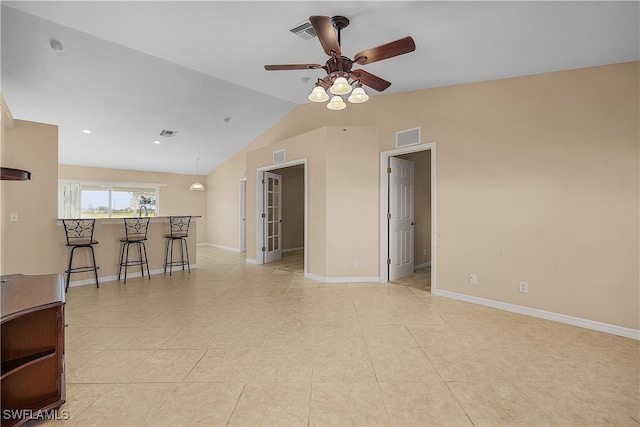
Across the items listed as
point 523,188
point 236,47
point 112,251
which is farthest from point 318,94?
point 112,251

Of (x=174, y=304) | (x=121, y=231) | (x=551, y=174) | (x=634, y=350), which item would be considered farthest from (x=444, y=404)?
(x=121, y=231)

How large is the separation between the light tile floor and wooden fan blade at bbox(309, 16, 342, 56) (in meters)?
2.53

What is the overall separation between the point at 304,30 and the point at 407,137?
2.14 metres

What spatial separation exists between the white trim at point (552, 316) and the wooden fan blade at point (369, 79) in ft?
9.20

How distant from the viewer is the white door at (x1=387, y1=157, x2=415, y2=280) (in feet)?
15.3

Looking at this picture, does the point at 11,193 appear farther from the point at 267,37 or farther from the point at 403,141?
the point at 403,141

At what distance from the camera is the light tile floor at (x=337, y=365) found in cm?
170

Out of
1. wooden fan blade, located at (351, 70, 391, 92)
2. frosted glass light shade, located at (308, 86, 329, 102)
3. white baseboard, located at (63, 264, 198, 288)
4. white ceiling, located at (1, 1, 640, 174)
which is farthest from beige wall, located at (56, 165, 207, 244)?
wooden fan blade, located at (351, 70, 391, 92)

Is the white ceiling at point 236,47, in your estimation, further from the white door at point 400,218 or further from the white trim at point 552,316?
the white trim at point 552,316

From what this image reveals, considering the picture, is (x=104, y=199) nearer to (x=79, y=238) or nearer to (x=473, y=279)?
(x=79, y=238)

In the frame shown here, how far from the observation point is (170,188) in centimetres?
893

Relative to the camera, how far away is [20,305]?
56.3 inches

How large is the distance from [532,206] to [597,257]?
74 centimetres

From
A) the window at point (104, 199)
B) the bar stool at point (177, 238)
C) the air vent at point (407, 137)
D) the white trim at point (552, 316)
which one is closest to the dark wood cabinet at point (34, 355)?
the bar stool at point (177, 238)
